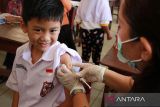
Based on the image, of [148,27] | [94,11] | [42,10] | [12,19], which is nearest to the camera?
[148,27]

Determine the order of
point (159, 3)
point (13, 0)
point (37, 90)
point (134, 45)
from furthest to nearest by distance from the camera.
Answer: point (13, 0)
point (37, 90)
point (134, 45)
point (159, 3)

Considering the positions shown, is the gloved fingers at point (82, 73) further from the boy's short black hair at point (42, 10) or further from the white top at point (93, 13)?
the white top at point (93, 13)

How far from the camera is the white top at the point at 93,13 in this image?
9.27 feet

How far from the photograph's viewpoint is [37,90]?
130 cm

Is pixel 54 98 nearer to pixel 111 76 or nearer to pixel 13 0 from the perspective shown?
pixel 111 76

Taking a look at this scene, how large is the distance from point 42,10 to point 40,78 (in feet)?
1.14

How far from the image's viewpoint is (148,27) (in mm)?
817

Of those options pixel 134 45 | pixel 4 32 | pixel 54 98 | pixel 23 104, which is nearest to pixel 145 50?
pixel 134 45

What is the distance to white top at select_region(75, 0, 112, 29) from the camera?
282cm

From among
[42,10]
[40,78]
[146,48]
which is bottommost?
[40,78]

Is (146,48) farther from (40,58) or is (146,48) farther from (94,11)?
(94,11)

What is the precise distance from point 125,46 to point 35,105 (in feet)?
1.95

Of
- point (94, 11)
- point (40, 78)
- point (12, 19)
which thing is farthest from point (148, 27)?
point (94, 11)

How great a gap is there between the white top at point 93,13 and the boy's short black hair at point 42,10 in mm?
1599
